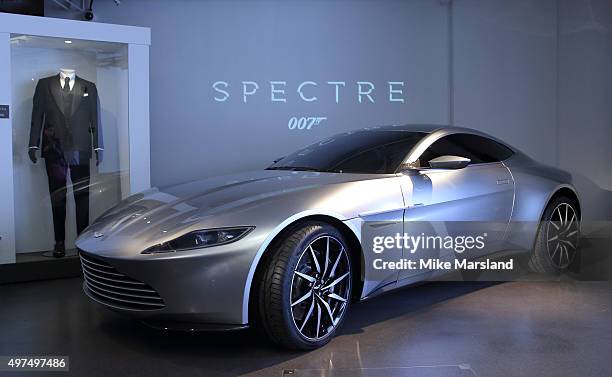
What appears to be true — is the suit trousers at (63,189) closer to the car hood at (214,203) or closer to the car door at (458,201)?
the car hood at (214,203)

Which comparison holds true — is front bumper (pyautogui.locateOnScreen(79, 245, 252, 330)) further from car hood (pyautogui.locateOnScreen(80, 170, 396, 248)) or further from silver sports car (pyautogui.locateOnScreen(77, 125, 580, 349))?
car hood (pyautogui.locateOnScreen(80, 170, 396, 248))

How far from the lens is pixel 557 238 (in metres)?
4.32

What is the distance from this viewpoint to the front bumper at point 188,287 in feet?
8.63

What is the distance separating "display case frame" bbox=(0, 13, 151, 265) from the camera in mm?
4492

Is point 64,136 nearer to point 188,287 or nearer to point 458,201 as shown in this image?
point 188,287

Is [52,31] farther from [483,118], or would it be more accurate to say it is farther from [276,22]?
[483,118]

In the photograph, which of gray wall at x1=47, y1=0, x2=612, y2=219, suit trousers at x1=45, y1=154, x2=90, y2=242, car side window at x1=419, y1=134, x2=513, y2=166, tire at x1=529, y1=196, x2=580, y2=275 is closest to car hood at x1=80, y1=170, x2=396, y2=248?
car side window at x1=419, y1=134, x2=513, y2=166

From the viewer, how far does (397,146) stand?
367 cm

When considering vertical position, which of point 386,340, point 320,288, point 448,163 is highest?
point 448,163

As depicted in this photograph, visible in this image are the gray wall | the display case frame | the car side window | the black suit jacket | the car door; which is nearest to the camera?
the car door

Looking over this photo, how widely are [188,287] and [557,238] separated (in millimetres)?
2808

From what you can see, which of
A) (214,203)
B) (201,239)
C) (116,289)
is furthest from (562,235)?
(116,289)

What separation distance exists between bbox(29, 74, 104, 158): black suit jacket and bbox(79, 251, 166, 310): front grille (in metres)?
2.18

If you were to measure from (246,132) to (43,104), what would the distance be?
6.38ft
